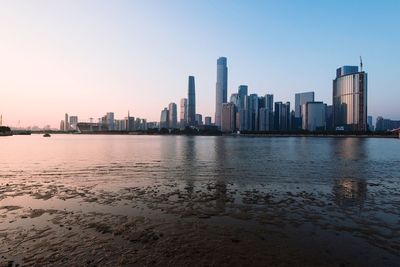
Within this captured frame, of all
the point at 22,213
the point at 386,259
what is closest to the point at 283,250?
the point at 386,259

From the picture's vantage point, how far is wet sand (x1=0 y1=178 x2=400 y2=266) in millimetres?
12039

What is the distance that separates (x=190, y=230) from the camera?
15664mm

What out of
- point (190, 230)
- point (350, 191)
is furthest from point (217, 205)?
point (350, 191)

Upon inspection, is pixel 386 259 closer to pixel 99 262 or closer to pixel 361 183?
pixel 99 262

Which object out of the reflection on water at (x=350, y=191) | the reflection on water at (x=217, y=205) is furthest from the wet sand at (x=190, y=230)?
the reflection on water at (x=350, y=191)

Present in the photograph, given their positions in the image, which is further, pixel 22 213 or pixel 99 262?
pixel 22 213

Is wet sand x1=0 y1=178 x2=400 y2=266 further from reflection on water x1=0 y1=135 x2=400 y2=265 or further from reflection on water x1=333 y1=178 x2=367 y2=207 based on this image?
reflection on water x1=333 y1=178 x2=367 y2=207

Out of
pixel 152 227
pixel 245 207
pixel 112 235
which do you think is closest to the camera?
pixel 112 235

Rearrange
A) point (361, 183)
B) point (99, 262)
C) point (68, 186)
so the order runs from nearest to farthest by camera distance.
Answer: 1. point (99, 262)
2. point (68, 186)
3. point (361, 183)

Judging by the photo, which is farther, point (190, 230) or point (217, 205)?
point (217, 205)

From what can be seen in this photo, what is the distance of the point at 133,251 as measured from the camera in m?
12.6

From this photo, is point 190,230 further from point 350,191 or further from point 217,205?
point 350,191

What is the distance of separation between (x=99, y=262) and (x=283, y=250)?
760 cm

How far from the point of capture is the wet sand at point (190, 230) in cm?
1204
